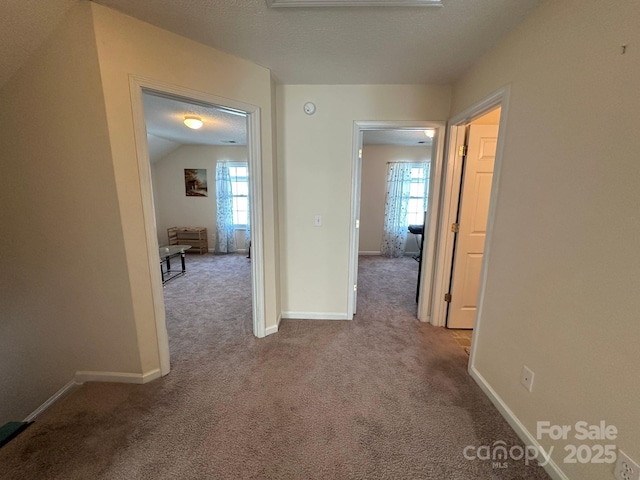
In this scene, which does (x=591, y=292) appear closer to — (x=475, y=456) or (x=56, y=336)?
(x=475, y=456)

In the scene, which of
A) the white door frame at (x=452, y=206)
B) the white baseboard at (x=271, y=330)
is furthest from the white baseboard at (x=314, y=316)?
the white door frame at (x=452, y=206)

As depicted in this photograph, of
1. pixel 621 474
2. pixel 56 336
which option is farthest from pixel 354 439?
pixel 56 336

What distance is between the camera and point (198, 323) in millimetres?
2629

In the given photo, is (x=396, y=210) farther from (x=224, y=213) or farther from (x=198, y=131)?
(x=198, y=131)

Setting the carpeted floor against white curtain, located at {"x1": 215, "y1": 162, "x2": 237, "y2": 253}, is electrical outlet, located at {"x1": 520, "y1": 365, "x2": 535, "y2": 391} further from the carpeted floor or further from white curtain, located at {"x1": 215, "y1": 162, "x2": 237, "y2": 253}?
white curtain, located at {"x1": 215, "y1": 162, "x2": 237, "y2": 253}

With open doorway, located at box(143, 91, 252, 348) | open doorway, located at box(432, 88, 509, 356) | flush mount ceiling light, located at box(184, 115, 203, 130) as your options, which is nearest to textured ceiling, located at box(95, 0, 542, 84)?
open doorway, located at box(432, 88, 509, 356)

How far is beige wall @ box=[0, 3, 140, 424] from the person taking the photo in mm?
1417

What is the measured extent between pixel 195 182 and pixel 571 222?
6142mm

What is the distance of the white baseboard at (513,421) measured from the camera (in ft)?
3.93

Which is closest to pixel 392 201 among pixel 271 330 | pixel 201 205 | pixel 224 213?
pixel 224 213

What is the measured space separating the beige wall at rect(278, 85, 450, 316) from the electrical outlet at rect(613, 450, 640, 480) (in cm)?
195

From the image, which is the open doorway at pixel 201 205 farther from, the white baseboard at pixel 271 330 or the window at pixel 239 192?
the white baseboard at pixel 271 330

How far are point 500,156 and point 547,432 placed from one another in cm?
153

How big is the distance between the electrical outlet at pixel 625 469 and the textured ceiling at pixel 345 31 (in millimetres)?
2065
